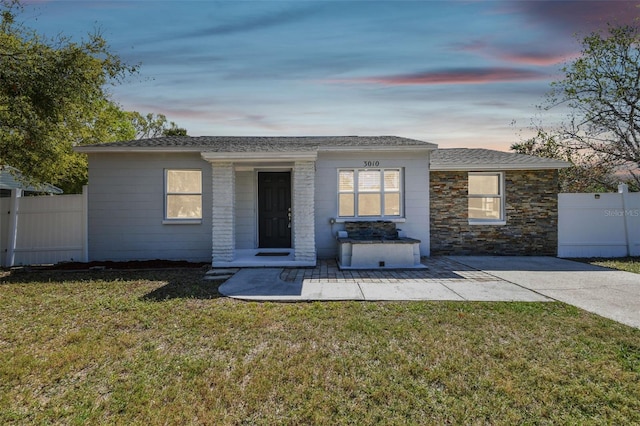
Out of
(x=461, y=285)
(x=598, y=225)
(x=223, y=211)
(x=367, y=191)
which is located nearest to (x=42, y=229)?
(x=223, y=211)

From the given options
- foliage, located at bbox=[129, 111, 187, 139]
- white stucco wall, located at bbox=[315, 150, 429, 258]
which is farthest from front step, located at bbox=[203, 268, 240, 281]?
foliage, located at bbox=[129, 111, 187, 139]

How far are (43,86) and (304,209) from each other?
681 cm

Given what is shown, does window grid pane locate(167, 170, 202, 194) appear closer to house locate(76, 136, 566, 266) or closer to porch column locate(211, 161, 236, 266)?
house locate(76, 136, 566, 266)

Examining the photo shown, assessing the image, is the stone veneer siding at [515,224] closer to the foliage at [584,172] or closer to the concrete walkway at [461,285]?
the concrete walkway at [461,285]

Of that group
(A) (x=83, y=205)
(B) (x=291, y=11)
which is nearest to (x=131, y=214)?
(A) (x=83, y=205)

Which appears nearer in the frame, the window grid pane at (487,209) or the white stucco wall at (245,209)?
the white stucco wall at (245,209)

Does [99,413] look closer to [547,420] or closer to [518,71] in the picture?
[547,420]

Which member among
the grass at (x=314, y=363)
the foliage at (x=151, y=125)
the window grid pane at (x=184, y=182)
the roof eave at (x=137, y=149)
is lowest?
the grass at (x=314, y=363)

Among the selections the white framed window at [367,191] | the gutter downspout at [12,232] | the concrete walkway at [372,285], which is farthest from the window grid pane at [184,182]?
the white framed window at [367,191]

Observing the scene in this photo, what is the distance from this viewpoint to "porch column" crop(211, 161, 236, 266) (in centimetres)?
912

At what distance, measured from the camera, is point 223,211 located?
9.14m

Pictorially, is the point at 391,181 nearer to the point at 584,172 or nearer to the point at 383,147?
the point at 383,147

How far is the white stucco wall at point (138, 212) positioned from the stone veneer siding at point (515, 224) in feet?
24.9

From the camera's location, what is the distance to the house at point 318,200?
10430 millimetres
